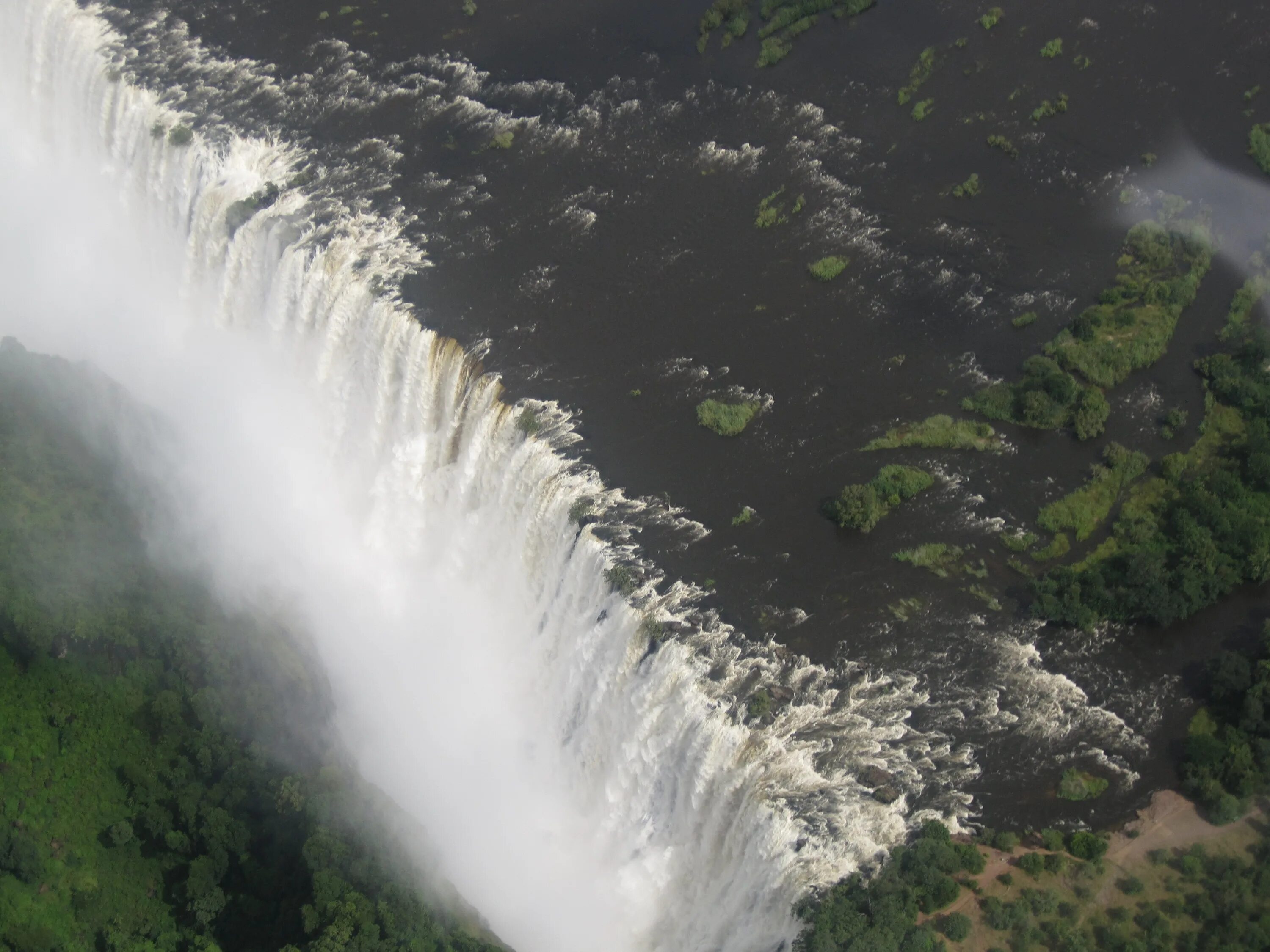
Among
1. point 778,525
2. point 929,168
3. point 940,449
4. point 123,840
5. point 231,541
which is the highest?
point 929,168

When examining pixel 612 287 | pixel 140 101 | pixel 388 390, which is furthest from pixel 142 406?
pixel 612 287

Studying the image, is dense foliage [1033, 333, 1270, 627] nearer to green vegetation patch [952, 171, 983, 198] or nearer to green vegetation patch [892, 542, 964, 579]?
green vegetation patch [892, 542, 964, 579]

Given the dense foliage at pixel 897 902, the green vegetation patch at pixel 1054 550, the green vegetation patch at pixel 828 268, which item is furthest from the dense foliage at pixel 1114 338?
the dense foliage at pixel 897 902

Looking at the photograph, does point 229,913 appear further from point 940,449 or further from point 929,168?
point 929,168

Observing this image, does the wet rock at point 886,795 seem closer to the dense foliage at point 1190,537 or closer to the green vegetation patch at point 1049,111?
the dense foliage at point 1190,537

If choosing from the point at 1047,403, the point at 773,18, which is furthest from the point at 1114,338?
the point at 773,18
